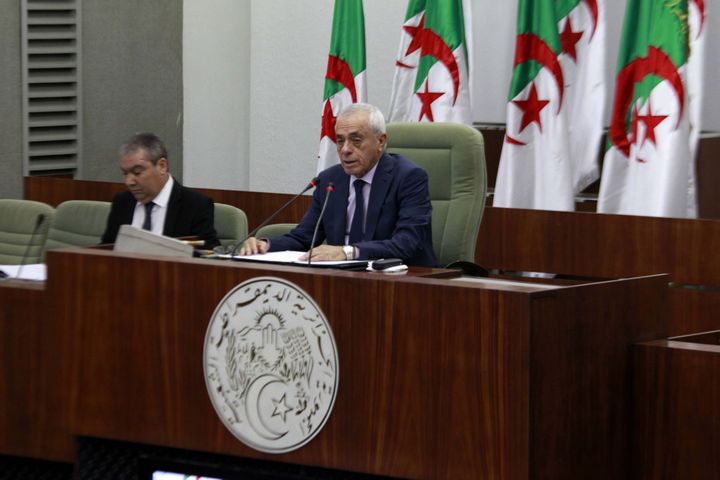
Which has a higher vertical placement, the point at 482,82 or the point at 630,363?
the point at 482,82

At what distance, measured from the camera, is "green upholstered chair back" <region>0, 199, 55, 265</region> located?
5.11 meters

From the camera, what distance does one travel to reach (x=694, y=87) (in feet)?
20.2

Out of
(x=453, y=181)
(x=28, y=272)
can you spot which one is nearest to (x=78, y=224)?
(x=28, y=272)

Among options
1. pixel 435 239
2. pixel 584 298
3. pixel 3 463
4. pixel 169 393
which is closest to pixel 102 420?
pixel 169 393

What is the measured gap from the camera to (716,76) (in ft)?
22.8

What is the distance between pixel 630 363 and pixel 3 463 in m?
1.83

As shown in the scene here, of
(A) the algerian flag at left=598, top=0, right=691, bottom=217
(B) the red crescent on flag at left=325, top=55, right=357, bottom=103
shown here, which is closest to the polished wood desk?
(A) the algerian flag at left=598, top=0, right=691, bottom=217

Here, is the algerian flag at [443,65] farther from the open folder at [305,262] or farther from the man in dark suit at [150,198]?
the open folder at [305,262]

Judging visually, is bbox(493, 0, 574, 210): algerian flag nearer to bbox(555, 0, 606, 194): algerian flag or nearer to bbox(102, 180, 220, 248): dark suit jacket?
bbox(555, 0, 606, 194): algerian flag

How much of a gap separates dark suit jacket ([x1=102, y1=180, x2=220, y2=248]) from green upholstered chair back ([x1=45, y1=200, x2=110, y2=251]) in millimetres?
120

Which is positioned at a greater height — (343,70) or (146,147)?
(343,70)

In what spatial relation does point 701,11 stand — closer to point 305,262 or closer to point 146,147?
point 146,147

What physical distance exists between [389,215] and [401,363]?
5.11ft

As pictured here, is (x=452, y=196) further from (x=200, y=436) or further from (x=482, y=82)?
(x=482, y=82)
